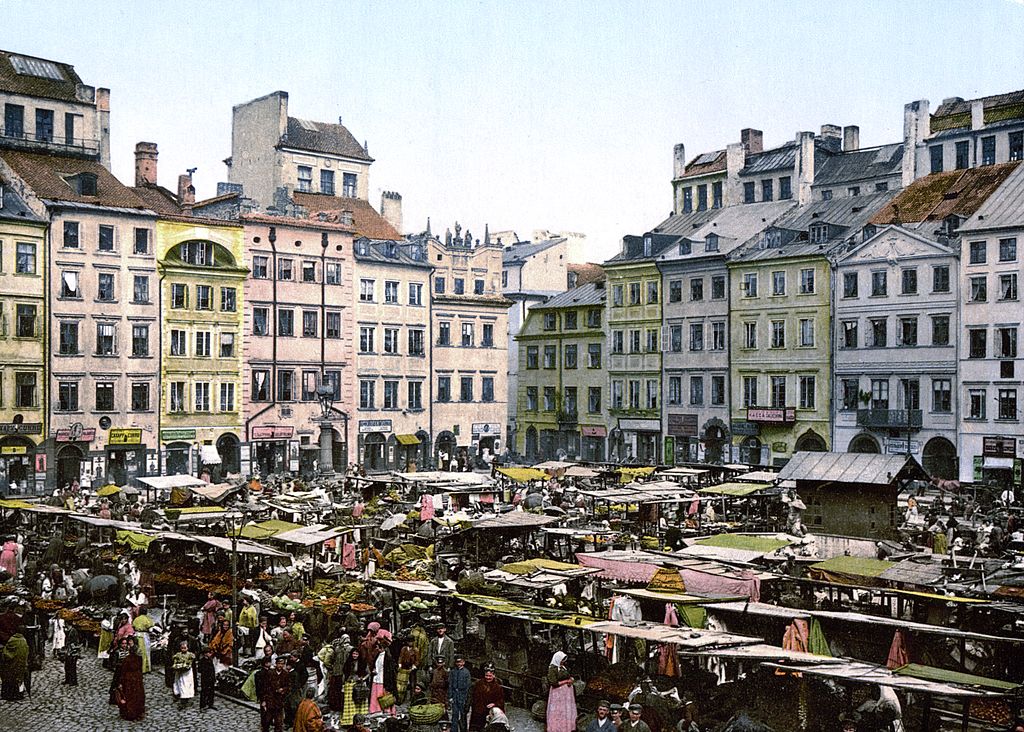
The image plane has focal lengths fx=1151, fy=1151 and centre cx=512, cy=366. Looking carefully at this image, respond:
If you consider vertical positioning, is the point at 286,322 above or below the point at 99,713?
above

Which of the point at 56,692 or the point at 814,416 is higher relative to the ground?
the point at 814,416

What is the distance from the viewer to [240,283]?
4847cm

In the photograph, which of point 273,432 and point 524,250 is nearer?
point 273,432

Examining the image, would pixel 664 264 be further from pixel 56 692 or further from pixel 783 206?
pixel 56 692

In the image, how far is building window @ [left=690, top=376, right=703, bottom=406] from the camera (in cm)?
5175

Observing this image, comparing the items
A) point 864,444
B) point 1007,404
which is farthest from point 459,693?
point 864,444

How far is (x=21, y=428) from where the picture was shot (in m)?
38.1

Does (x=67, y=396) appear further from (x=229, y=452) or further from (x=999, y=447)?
(x=999, y=447)

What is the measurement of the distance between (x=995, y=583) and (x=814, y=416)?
2862 cm

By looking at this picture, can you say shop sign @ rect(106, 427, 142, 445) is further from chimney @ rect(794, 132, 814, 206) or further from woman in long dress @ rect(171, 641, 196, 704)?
chimney @ rect(794, 132, 814, 206)

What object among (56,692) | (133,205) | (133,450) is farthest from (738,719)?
(133,205)

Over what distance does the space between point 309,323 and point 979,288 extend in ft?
89.1

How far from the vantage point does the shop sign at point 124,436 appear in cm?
4166

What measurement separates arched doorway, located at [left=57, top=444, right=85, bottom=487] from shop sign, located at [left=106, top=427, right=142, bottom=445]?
1.26 metres
